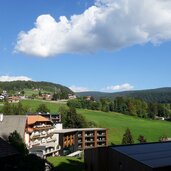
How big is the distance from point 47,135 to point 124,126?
176 feet

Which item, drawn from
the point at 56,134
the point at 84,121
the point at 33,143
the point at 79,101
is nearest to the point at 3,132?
the point at 33,143

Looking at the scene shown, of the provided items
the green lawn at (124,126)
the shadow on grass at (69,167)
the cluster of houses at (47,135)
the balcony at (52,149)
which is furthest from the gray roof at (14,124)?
the green lawn at (124,126)

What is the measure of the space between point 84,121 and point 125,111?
5989 cm

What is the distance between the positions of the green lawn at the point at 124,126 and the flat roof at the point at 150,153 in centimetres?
8519

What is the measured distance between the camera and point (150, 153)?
3572 centimetres

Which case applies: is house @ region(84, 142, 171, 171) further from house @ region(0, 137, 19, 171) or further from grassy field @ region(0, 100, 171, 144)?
grassy field @ region(0, 100, 171, 144)

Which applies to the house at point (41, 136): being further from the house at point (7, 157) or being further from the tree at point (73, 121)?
the house at point (7, 157)

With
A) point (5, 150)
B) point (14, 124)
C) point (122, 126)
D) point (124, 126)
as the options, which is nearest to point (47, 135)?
point (14, 124)

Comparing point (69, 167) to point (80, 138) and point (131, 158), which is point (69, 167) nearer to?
point (131, 158)

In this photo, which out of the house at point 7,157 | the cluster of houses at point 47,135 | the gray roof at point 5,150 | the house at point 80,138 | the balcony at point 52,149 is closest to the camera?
the house at point 7,157

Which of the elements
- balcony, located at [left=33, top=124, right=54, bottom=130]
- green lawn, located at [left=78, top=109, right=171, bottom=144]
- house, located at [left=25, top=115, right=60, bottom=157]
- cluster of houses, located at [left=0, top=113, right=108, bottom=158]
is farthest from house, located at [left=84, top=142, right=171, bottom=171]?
green lawn, located at [left=78, top=109, right=171, bottom=144]

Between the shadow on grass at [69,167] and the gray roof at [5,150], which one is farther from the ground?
the gray roof at [5,150]

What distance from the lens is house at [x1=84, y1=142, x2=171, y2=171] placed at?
1228 inches

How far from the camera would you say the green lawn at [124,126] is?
137 metres
